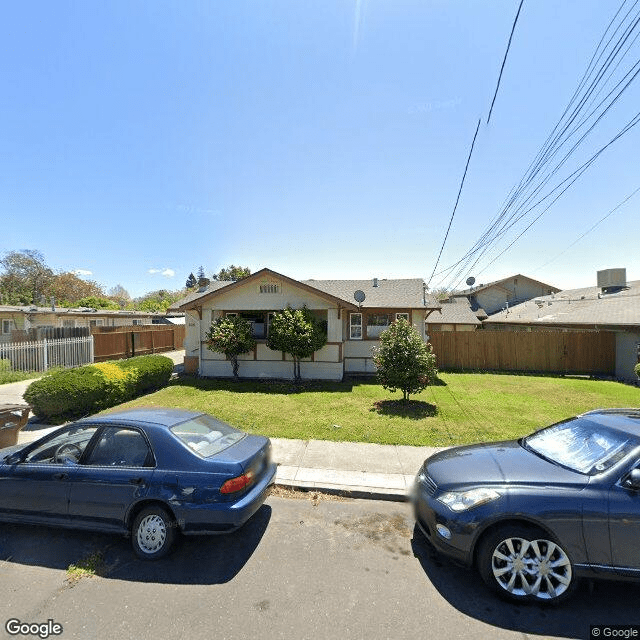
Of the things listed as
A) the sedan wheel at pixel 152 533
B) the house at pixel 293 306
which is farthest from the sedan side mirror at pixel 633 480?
the house at pixel 293 306

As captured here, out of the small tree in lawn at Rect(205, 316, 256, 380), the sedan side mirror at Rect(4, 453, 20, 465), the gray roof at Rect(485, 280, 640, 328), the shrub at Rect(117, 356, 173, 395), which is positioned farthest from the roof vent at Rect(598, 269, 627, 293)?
the sedan side mirror at Rect(4, 453, 20, 465)

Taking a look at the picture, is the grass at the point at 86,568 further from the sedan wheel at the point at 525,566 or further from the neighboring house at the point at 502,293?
the neighboring house at the point at 502,293

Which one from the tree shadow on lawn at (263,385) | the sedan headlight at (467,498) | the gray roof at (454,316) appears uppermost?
the gray roof at (454,316)

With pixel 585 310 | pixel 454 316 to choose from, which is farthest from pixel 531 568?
pixel 585 310

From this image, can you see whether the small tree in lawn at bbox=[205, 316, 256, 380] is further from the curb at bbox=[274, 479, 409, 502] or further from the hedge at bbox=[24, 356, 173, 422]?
the curb at bbox=[274, 479, 409, 502]

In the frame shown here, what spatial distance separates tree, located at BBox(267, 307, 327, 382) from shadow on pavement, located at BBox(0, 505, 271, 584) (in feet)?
26.7

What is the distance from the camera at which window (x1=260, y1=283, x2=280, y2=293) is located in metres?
13.4

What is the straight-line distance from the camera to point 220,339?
12.6 m

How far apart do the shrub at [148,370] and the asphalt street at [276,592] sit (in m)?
6.67

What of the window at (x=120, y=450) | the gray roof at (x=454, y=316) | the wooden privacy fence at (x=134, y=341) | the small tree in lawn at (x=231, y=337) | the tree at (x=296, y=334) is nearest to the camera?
the window at (x=120, y=450)

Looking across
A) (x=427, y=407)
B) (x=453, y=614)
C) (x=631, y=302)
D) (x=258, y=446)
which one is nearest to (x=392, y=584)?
(x=453, y=614)

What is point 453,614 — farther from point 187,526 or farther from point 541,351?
point 541,351

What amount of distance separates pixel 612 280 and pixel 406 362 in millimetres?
20192

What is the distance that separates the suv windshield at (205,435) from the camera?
3.80 metres
